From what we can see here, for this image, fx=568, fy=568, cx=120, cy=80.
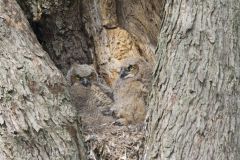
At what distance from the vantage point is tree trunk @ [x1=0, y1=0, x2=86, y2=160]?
3.61 m

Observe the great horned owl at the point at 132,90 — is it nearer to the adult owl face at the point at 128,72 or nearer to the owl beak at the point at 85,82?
the adult owl face at the point at 128,72

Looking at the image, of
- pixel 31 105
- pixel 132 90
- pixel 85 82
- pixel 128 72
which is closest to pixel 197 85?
pixel 31 105

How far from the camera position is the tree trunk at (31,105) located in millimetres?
3611

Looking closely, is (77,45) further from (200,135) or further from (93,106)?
(200,135)

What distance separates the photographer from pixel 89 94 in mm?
5738

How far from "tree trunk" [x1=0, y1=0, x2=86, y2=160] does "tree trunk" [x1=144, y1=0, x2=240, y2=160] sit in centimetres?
57

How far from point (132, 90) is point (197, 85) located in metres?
1.88

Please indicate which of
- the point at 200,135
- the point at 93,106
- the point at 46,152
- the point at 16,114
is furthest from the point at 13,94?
the point at 93,106

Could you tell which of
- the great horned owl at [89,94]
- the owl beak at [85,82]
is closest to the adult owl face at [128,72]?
the great horned owl at [89,94]

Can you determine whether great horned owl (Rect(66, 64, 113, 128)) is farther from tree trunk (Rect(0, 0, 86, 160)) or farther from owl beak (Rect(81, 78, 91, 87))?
tree trunk (Rect(0, 0, 86, 160))

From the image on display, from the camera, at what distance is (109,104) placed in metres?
5.65

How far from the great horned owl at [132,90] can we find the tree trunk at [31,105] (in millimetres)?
1238

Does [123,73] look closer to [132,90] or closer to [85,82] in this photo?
[132,90]

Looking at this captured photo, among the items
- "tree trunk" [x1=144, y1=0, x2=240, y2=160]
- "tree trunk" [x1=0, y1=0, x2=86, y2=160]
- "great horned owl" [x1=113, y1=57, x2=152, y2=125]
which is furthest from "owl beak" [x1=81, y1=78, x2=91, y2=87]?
"tree trunk" [x1=144, y1=0, x2=240, y2=160]
